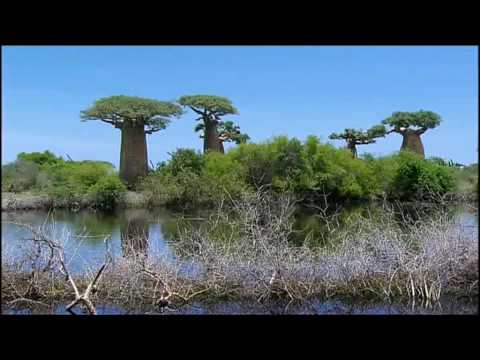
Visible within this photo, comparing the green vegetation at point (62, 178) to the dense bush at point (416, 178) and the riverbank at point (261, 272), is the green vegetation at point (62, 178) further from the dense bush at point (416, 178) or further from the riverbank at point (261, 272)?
the dense bush at point (416, 178)

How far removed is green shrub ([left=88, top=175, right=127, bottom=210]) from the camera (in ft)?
44.3

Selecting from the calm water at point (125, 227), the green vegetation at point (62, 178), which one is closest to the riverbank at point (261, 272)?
the calm water at point (125, 227)

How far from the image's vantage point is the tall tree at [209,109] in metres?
15.3

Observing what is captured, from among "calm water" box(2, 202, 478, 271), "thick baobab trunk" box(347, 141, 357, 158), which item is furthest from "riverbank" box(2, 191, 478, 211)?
"thick baobab trunk" box(347, 141, 357, 158)

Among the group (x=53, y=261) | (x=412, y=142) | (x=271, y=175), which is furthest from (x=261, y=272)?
(x=412, y=142)

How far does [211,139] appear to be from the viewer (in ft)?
51.5

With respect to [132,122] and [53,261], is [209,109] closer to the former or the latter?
[132,122]

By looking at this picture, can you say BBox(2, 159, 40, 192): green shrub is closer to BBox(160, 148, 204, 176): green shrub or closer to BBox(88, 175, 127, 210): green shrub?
BBox(88, 175, 127, 210): green shrub

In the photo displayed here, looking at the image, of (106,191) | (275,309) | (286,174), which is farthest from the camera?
(106,191)

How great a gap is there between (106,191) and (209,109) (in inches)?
153

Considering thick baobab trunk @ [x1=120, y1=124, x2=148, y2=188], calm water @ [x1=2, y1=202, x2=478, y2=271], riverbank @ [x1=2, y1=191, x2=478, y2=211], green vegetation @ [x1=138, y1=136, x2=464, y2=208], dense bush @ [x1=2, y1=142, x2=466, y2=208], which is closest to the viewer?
riverbank @ [x1=2, y1=191, x2=478, y2=211]

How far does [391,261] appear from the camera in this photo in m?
6.12
